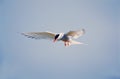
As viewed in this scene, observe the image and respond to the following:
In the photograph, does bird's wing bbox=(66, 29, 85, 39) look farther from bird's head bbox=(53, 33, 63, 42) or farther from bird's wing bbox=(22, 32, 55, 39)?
bird's wing bbox=(22, 32, 55, 39)

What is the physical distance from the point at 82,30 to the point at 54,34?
87 cm

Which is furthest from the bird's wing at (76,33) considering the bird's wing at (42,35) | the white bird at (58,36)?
the bird's wing at (42,35)

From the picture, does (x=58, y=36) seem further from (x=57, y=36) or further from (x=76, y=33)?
(x=76, y=33)

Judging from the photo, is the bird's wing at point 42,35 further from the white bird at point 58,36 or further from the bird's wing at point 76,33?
the bird's wing at point 76,33

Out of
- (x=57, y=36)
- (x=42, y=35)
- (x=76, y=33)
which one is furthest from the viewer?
(x=42, y=35)

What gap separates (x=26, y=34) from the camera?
27.5 feet

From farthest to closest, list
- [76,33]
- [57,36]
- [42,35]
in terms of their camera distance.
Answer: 1. [42,35]
2. [57,36]
3. [76,33]

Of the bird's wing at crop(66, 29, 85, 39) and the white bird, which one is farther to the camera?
the white bird

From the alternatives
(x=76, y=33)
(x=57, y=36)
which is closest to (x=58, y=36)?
(x=57, y=36)

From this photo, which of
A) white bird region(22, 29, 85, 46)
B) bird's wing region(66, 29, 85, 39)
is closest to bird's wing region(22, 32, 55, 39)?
white bird region(22, 29, 85, 46)

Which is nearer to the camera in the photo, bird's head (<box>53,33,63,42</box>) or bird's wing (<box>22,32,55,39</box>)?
Result: bird's head (<box>53,33,63,42</box>)

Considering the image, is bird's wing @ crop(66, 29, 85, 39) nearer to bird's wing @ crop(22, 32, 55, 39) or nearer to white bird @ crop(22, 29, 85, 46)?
white bird @ crop(22, 29, 85, 46)

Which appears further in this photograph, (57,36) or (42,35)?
(42,35)

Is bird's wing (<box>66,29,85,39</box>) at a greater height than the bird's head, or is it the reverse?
bird's wing (<box>66,29,85,39</box>)
